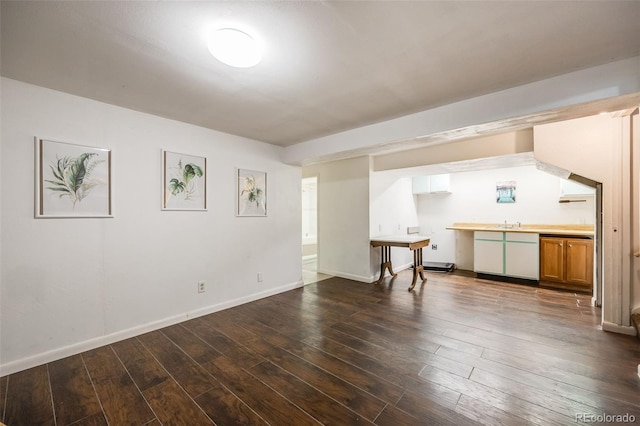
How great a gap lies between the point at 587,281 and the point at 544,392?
324cm

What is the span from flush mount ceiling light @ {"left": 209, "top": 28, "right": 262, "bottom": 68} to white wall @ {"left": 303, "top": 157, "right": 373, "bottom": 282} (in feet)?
10.6

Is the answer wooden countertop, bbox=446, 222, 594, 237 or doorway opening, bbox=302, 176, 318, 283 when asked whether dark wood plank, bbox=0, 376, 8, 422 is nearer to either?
doorway opening, bbox=302, 176, 318, 283

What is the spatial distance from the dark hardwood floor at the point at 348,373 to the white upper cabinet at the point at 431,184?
2.95 metres

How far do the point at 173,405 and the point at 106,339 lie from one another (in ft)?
4.38

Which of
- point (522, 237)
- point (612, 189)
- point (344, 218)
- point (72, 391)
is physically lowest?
point (72, 391)

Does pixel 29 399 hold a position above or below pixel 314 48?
below

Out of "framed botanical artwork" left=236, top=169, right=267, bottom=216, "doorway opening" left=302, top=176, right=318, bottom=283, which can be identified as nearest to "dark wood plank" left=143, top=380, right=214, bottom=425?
"framed botanical artwork" left=236, top=169, right=267, bottom=216

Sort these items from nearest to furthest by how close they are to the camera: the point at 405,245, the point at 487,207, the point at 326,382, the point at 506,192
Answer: the point at 326,382 → the point at 405,245 → the point at 506,192 → the point at 487,207

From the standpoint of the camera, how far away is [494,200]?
5227 mm

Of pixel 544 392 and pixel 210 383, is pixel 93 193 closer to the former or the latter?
pixel 210 383

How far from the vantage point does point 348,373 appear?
1964mm

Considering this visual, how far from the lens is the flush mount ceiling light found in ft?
4.86

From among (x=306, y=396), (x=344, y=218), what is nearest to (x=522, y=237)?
(x=344, y=218)

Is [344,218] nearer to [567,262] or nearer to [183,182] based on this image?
[183,182]
